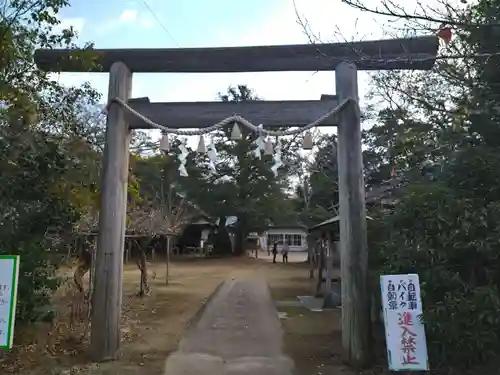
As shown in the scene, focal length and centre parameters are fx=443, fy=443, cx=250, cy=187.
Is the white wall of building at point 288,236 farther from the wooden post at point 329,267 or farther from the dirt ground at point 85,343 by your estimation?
the dirt ground at point 85,343

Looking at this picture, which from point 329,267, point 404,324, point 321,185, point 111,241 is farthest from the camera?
point 321,185

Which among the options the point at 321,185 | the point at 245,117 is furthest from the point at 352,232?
the point at 321,185

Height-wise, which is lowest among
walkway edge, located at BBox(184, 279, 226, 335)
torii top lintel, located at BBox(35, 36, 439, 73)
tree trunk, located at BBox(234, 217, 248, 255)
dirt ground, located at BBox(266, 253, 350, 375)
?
dirt ground, located at BBox(266, 253, 350, 375)

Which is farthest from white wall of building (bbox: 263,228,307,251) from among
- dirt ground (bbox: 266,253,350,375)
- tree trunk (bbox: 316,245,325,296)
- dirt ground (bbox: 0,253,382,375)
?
dirt ground (bbox: 0,253,382,375)

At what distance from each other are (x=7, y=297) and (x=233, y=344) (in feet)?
Result: 13.7

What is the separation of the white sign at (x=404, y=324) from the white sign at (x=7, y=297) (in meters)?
3.80

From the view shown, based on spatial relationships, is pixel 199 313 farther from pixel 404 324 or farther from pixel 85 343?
pixel 404 324

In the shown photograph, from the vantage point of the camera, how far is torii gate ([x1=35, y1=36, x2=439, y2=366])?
5.80 meters

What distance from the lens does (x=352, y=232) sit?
19.2 feet

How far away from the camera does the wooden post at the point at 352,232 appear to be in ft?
18.8

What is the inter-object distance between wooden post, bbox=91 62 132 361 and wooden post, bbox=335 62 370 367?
3.04 metres

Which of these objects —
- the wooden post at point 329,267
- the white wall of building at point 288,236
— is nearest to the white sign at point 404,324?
the wooden post at point 329,267

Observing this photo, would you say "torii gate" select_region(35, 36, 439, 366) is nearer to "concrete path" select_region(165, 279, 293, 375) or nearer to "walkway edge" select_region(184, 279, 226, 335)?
"concrete path" select_region(165, 279, 293, 375)

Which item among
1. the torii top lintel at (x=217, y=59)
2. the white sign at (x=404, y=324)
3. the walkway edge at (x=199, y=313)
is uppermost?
the torii top lintel at (x=217, y=59)
